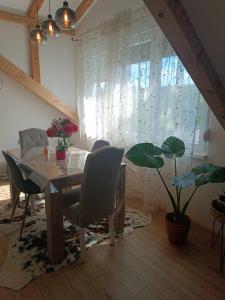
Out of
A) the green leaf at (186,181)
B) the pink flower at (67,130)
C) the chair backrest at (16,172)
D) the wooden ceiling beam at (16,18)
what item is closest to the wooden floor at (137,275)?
the chair backrest at (16,172)

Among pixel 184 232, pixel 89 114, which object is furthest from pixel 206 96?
pixel 89 114

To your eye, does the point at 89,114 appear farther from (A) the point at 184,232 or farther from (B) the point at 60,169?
(A) the point at 184,232

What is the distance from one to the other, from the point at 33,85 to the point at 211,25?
324 cm

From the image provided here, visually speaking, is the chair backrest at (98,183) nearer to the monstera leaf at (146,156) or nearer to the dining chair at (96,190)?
the dining chair at (96,190)

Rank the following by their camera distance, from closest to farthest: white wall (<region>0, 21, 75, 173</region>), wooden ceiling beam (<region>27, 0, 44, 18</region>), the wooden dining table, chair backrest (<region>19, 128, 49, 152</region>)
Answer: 1. the wooden dining table
2. chair backrest (<region>19, 128, 49, 152</region>)
3. wooden ceiling beam (<region>27, 0, 44, 18</region>)
4. white wall (<region>0, 21, 75, 173</region>)

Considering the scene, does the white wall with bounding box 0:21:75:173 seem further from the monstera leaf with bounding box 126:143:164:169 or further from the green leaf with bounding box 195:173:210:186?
the green leaf with bounding box 195:173:210:186

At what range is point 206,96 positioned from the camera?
5.41 feet

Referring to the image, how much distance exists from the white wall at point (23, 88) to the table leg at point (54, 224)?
2.79 metres

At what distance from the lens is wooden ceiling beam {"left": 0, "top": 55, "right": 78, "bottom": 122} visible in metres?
3.62

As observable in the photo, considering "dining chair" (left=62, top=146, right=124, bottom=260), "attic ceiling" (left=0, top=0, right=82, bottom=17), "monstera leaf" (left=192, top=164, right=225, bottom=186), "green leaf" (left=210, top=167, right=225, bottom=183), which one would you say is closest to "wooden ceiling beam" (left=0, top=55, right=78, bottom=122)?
"attic ceiling" (left=0, top=0, right=82, bottom=17)

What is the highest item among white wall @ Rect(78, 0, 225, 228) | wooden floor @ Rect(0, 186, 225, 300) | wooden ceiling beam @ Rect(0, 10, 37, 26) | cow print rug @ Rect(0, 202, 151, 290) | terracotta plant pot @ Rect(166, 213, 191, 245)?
wooden ceiling beam @ Rect(0, 10, 37, 26)

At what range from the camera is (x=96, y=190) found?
1.80 metres

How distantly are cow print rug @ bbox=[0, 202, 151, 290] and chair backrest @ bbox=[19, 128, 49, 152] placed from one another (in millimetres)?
852

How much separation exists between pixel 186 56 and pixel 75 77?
137 inches
